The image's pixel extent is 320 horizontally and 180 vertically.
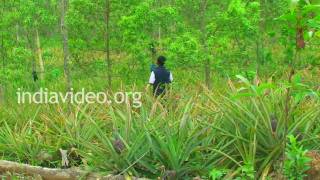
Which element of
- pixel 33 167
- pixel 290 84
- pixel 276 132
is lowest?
pixel 33 167

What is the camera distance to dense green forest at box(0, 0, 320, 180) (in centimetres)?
492

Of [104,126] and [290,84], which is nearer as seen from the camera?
[290,84]

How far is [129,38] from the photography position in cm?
1176

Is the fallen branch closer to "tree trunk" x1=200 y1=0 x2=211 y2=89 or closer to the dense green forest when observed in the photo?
the dense green forest

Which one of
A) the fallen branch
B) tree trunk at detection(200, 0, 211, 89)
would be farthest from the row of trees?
the fallen branch

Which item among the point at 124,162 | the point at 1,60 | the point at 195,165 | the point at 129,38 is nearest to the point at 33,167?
the point at 124,162

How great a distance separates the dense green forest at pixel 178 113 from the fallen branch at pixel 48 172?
3 cm

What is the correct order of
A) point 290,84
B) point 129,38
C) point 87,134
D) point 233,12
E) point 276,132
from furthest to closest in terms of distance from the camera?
point 129,38 < point 233,12 < point 87,134 < point 276,132 < point 290,84

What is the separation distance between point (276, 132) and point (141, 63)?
746 centimetres

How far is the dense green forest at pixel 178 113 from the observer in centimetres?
492

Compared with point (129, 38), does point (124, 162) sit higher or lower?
lower

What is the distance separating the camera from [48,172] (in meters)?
5.95

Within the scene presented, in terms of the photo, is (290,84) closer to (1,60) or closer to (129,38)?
(129,38)

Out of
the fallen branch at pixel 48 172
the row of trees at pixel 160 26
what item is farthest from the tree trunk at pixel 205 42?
the fallen branch at pixel 48 172
